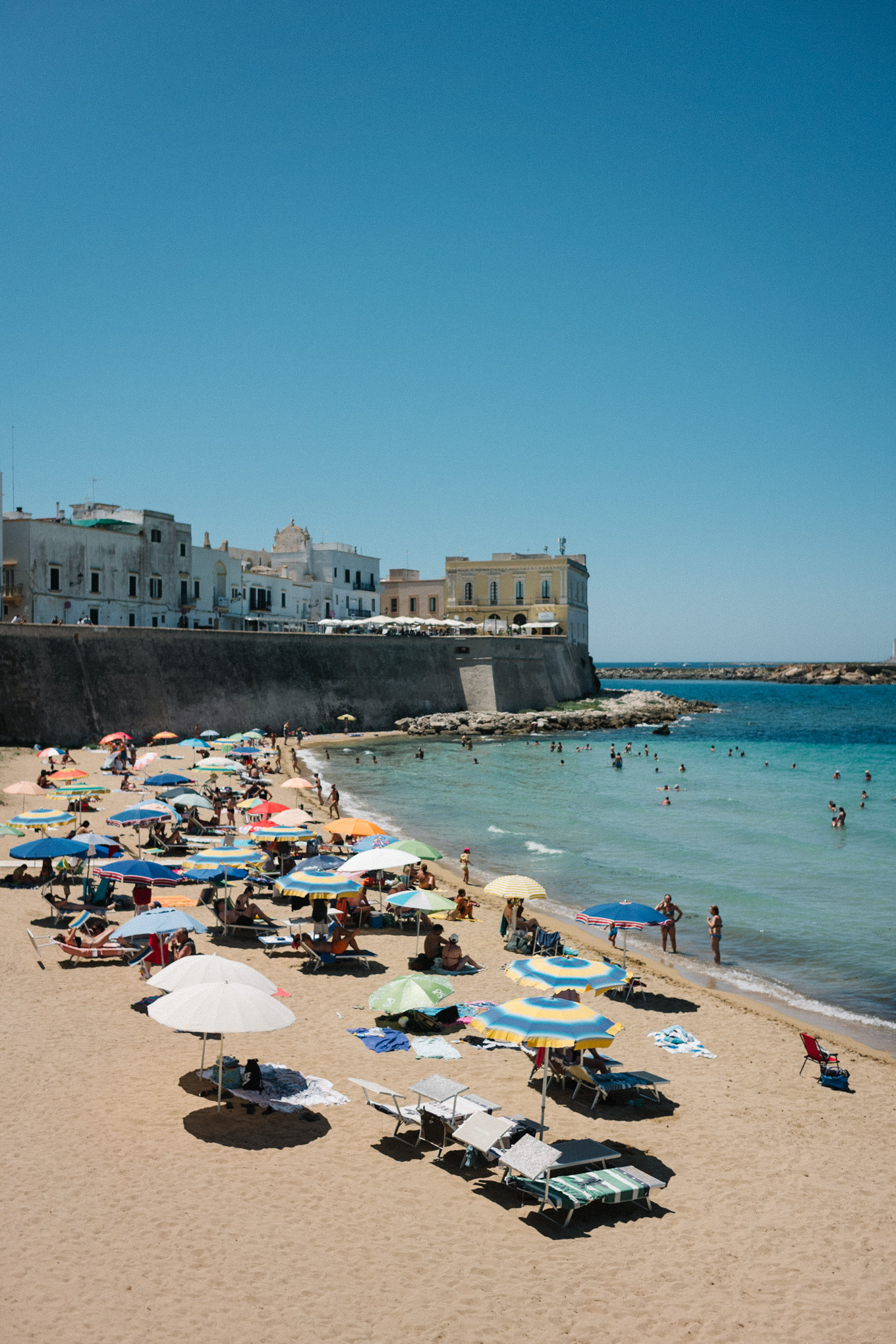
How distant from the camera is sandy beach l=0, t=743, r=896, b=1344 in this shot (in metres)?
5.94

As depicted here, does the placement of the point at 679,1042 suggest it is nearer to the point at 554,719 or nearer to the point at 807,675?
the point at 554,719

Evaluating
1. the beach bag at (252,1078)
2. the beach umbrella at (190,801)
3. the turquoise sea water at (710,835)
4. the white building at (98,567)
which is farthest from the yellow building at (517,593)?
Result: the beach bag at (252,1078)

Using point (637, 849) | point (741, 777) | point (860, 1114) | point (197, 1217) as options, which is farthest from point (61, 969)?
point (741, 777)

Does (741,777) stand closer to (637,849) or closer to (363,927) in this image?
(637,849)

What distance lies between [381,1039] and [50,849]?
6.75 metres

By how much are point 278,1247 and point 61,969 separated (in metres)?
6.84

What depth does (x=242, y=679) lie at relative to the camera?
44125mm

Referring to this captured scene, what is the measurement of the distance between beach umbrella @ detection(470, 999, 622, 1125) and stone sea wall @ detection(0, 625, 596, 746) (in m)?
28.9

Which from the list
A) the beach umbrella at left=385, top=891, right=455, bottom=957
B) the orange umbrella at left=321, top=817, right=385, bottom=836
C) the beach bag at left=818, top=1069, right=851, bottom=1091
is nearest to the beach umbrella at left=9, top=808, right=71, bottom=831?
the orange umbrella at left=321, top=817, right=385, bottom=836

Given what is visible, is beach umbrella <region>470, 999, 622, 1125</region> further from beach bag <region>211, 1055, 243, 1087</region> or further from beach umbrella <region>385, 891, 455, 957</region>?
beach umbrella <region>385, 891, 455, 957</region>

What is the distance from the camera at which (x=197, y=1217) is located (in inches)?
267

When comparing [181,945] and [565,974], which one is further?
[181,945]

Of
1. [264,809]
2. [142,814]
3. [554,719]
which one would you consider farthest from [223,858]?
[554,719]

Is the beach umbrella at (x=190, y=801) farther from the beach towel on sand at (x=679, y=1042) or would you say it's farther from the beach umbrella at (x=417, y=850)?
the beach towel on sand at (x=679, y=1042)
